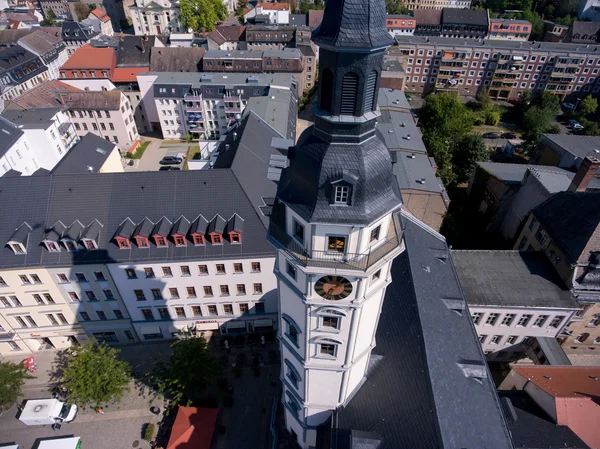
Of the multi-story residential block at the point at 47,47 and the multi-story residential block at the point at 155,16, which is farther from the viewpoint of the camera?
the multi-story residential block at the point at 155,16

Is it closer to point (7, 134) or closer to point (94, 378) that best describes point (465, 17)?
point (7, 134)

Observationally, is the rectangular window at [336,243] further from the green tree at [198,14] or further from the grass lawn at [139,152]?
the green tree at [198,14]

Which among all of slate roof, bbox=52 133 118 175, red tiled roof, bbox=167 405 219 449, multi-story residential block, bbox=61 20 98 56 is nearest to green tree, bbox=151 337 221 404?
red tiled roof, bbox=167 405 219 449

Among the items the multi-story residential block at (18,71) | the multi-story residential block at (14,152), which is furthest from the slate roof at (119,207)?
the multi-story residential block at (18,71)

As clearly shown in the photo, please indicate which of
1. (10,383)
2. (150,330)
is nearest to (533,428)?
(150,330)

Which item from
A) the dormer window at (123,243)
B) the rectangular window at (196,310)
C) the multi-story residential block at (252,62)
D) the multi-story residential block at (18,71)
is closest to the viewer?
the dormer window at (123,243)

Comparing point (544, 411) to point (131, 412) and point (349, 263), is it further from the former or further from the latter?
point (131, 412)

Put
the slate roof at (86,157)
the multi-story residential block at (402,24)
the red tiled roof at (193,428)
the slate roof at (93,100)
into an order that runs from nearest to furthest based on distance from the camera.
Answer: the red tiled roof at (193,428), the slate roof at (86,157), the slate roof at (93,100), the multi-story residential block at (402,24)

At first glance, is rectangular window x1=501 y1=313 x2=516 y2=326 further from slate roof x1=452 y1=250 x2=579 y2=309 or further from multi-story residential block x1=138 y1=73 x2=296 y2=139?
multi-story residential block x1=138 y1=73 x2=296 y2=139
